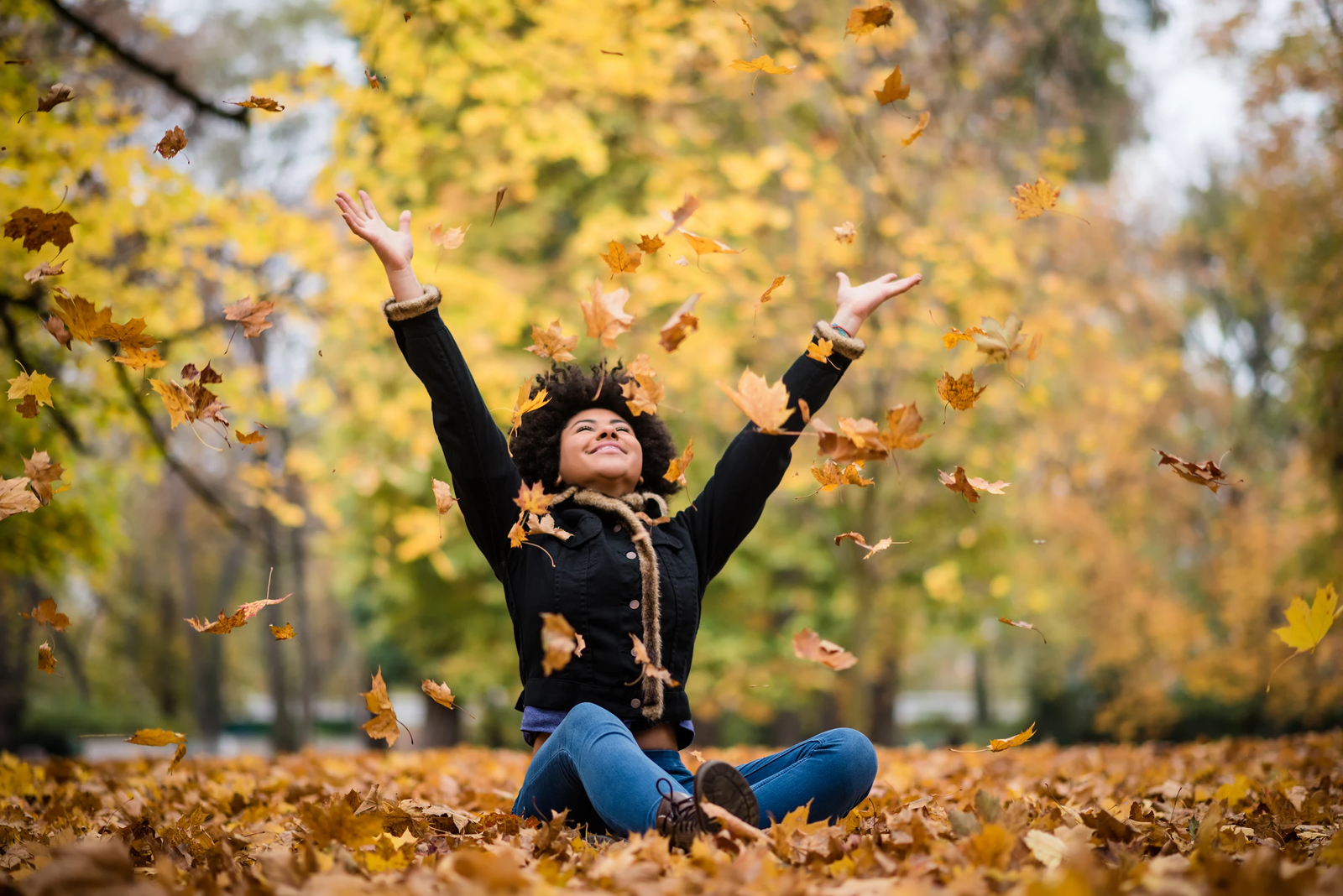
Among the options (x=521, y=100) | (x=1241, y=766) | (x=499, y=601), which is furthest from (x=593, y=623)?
(x=499, y=601)

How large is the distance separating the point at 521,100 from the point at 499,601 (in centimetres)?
559

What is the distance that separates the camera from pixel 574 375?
289cm

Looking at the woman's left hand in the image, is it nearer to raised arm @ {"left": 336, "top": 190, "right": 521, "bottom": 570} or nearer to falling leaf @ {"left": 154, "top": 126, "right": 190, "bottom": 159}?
raised arm @ {"left": 336, "top": 190, "right": 521, "bottom": 570}

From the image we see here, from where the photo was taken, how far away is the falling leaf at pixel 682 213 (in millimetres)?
2352

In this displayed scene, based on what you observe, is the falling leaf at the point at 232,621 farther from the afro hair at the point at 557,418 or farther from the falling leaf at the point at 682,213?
the falling leaf at the point at 682,213

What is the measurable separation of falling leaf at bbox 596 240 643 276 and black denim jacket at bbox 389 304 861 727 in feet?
1.54

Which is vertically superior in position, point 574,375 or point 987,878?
point 574,375

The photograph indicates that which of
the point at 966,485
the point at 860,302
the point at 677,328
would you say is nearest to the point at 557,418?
the point at 677,328

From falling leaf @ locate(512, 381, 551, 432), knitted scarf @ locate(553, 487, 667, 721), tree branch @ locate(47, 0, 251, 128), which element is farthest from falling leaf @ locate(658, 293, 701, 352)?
tree branch @ locate(47, 0, 251, 128)

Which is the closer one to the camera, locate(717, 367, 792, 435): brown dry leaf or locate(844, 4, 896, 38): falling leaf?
locate(717, 367, 792, 435): brown dry leaf

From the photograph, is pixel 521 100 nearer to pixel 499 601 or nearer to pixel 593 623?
pixel 593 623

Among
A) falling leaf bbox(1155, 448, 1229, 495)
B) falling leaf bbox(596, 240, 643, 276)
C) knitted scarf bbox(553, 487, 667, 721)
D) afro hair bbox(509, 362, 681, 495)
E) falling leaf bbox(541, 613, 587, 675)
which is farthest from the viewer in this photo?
afro hair bbox(509, 362, 681, 495)

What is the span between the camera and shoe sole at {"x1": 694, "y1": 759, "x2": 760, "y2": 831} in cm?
196

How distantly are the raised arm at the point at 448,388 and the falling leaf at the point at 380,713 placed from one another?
0.55 m
